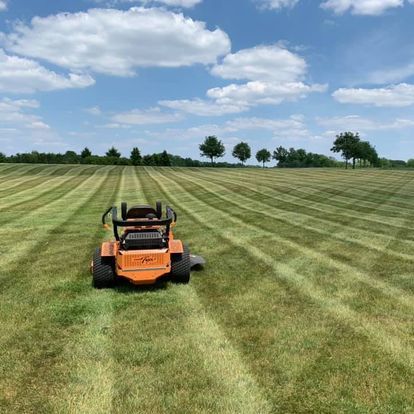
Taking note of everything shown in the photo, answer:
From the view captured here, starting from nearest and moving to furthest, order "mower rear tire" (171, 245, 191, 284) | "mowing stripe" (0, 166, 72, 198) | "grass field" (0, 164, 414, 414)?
"grass field" (0, 164, 414, 414) → "mower rear tire" (171, 245, 191, 284) → "mowing stripe" (0, 166, 72, 198)

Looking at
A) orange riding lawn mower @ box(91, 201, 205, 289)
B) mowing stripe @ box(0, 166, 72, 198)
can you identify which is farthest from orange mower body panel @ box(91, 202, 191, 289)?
mowing stripe @ box(0, 166, 72, 198)

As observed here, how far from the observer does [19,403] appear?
487cm

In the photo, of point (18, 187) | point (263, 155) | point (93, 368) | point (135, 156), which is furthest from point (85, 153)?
point (93, 368)

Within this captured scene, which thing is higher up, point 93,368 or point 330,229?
point 93,368

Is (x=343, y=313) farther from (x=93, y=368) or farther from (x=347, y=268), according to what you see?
(x=93, y=368)

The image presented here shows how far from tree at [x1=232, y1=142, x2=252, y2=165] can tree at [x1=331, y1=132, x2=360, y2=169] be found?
28337mm

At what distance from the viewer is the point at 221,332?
683 cm

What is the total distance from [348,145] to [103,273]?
94.4 m

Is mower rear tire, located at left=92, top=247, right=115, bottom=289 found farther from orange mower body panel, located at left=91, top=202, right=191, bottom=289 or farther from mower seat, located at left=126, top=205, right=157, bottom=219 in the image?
mower seat, located at left=126, top=205, right=157, bottom=219

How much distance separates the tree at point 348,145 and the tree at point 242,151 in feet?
93.0

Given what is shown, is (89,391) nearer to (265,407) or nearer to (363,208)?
(265,407)

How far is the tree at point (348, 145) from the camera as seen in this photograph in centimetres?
9594

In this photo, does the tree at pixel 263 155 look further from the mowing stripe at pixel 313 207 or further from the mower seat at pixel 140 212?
the mower seat at pixel 140 212

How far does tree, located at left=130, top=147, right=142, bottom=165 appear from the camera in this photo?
404 feet
